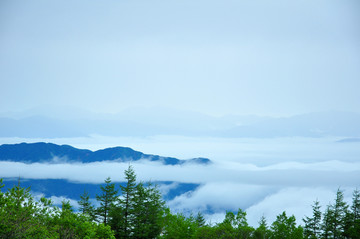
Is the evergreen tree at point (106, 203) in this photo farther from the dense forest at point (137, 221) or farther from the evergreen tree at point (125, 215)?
the evergreen tree at point (125, 215)

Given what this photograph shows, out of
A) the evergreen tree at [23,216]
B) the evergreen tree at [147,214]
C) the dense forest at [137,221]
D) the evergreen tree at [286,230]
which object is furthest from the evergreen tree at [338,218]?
the evergreen tree at [23,216]

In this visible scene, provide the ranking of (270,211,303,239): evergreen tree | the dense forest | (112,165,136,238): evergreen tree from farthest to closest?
1. (112,165,136,238): evergreen tree
2. (270,211,303,239): evergreen tree
3. the dense forest

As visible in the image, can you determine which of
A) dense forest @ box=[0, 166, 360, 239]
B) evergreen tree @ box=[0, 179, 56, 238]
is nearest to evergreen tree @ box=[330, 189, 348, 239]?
dense forest @ box=[0, 166, 360, 239]

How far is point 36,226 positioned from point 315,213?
5515 centimetres

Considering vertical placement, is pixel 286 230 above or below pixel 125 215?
above

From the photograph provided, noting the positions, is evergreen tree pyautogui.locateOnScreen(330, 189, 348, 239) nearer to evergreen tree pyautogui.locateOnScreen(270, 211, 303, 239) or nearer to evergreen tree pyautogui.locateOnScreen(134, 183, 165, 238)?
evergreen tree pyautogui.locateOnScreen(270, 211, 303, 239)

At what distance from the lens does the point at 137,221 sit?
190 ft

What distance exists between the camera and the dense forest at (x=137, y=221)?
26719 mm

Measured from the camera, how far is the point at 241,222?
4706cm

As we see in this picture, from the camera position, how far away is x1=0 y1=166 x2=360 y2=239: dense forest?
87.7ft

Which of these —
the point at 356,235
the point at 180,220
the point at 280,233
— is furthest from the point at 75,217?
the point at 356,235

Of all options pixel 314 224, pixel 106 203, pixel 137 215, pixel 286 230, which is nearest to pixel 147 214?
pixel 137 215

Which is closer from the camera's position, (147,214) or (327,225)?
(147,214)

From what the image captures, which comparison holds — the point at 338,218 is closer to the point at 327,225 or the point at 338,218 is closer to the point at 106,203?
the point at 327,225
